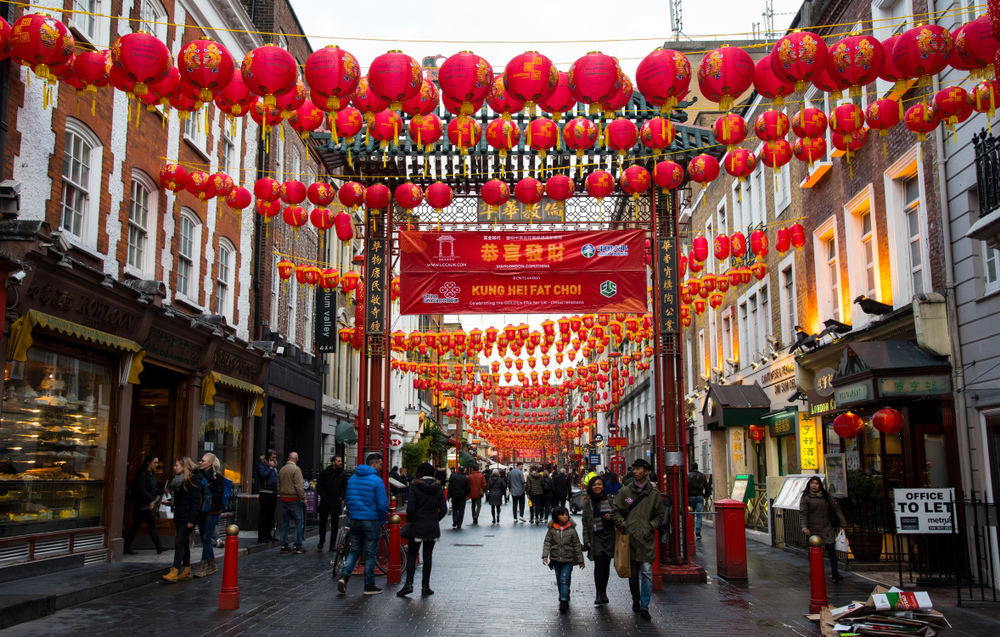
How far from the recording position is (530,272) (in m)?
13.9

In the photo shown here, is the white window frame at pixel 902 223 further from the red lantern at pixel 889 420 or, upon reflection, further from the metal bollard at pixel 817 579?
the metal bollard at pixel 817 579

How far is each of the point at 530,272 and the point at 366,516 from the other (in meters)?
5.00

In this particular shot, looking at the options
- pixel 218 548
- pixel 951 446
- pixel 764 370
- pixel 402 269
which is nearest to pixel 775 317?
pixel 764 370

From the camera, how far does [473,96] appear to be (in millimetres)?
9039

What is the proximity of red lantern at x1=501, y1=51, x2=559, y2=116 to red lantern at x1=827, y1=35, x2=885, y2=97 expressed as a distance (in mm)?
2895

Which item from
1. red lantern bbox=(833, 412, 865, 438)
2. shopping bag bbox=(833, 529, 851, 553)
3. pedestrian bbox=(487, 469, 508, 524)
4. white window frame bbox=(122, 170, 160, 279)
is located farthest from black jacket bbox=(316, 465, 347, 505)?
pedestrian bbox=(487, 469, 508, 524)

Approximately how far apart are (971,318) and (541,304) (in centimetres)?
644

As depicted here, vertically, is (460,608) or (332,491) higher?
(332,491)

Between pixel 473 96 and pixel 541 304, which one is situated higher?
pixel 473 96

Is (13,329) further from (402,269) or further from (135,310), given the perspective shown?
(402,269)

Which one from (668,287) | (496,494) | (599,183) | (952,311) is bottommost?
(496,494)

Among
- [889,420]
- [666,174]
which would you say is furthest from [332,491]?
[889,420]

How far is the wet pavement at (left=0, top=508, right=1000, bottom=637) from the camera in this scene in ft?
28.9

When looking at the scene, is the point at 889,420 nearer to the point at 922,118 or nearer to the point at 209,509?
the point at 922,118
